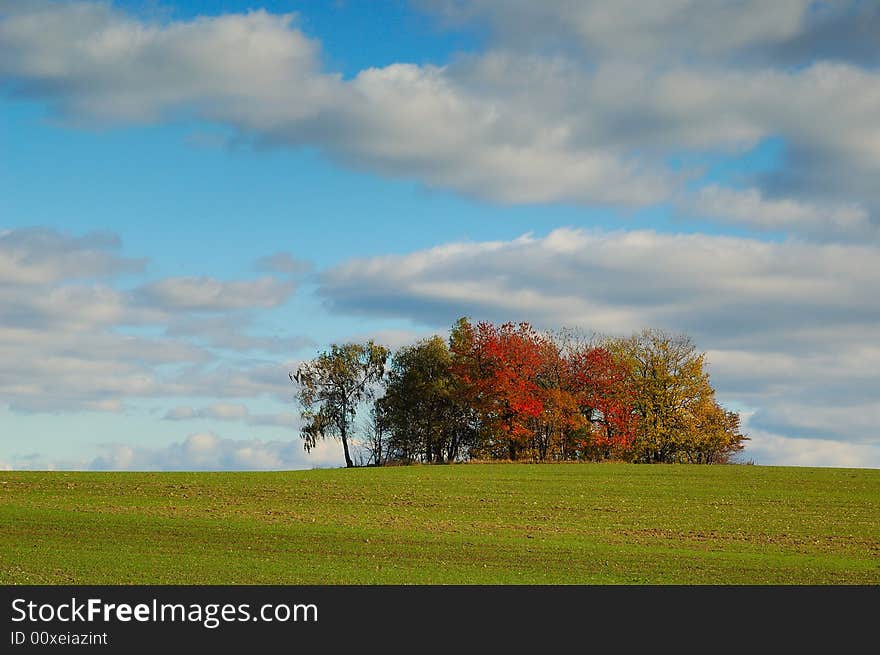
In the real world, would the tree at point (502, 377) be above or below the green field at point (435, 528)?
above

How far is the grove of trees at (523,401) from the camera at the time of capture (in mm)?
72188

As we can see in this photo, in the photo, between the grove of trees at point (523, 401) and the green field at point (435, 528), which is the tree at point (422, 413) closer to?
the grove of trees at point (523, 401)

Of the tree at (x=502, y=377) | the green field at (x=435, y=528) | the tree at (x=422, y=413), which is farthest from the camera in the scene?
the tree at (x=422, y=413)

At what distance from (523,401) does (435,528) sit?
122 feet

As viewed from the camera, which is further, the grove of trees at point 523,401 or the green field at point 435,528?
the grove of trees at point 523,401

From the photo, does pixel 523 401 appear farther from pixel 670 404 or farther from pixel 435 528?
pixel 435 528

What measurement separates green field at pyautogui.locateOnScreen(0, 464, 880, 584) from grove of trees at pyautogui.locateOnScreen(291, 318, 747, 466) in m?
15.9

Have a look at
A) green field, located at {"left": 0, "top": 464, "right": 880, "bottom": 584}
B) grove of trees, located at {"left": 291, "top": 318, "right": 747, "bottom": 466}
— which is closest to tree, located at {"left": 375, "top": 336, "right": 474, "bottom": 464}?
grove of trees, located at {"left": 291, "top": 318, "right": 747, "bottom": 466}

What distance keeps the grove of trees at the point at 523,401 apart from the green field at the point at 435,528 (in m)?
15.9

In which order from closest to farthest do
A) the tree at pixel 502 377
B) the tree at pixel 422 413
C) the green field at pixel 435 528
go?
the green field at pixel 435 528
the tree at pixel 502 377
the tree at pixel 422 413

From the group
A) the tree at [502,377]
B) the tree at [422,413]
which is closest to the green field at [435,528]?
the tree at [502,377]
